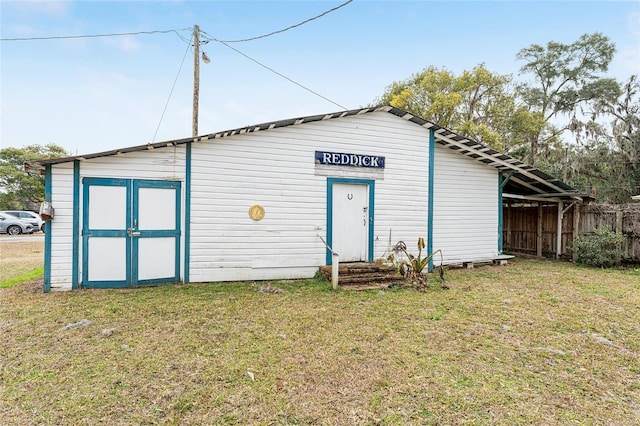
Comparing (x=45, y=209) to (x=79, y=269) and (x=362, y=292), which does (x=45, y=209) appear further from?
(x=362, y=292)

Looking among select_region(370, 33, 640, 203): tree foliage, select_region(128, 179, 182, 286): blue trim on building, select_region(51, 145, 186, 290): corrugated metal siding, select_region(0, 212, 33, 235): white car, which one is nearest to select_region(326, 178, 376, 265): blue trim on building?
select_region(128, 179, 182, 286): blue trim on building

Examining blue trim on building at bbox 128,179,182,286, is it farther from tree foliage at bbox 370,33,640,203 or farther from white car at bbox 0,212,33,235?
white car at bbox 0,212,33,235

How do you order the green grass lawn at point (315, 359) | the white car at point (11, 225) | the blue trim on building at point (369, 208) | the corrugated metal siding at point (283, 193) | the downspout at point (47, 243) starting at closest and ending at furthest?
the green grass lawn at point (315, 359), the downspout at point (47, 243), the corrugated metal siding at point (283, 193), the blue trim on building at point (369, 208), the white car at point (11, 225)

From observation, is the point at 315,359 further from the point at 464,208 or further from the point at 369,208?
the point at 464,208

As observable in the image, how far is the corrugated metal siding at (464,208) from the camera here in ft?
28.7

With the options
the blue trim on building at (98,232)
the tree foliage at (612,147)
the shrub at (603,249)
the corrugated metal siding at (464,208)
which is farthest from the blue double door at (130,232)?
the tree foliage at (612,147)

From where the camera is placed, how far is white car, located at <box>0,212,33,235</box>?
701 inches

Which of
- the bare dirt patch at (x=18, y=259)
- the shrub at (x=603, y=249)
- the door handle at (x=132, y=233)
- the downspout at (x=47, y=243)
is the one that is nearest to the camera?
the downspout at (x=47, y=243)

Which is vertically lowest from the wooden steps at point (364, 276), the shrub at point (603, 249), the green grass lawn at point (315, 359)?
the green grass lawn at point (315, 359)

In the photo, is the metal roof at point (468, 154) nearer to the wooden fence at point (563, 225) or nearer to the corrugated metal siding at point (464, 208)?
the corrugated metal siding at point (464, 208)

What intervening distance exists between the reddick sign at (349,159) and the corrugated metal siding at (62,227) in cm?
504

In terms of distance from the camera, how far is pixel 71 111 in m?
14.5

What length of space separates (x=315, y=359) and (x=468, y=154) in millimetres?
8081

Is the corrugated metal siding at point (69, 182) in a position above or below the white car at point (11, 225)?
above
